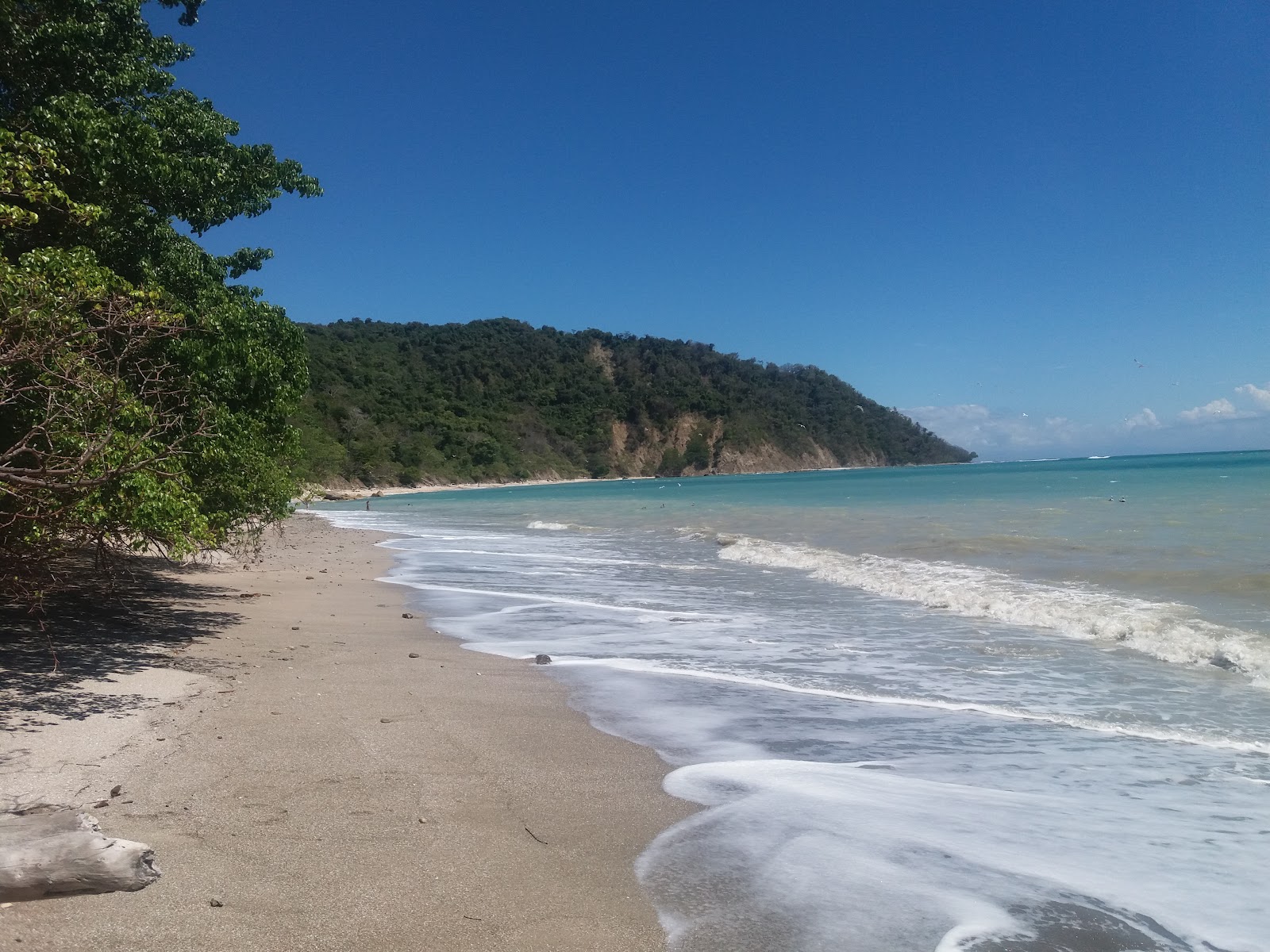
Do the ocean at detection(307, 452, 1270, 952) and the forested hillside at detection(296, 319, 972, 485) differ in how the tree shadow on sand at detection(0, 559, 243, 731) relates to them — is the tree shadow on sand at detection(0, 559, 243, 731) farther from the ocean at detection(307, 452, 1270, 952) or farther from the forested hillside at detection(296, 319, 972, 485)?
the forested hillside at detection(296, 319, 972, 485)

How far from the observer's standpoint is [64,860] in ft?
10.3

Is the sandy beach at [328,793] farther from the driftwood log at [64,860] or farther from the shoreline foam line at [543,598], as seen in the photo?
the shoreline foam line at [543,598]

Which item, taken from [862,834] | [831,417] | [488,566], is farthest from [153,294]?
[831,417]

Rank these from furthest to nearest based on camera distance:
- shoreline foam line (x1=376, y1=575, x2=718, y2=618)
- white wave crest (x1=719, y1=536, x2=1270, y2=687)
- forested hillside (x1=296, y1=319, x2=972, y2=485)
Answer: forested hillside (x1=296, y1=319, x2=972, y2=485) → shoreline foam line (x1=376, y1=575, x2=718, y2=618) → white wave crest (x1=719, y1=536, x2=1270, y2=687)

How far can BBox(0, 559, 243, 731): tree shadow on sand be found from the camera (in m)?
5.68

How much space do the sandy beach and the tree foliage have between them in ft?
3.75

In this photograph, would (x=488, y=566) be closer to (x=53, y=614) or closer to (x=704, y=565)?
(x=704, y=565)

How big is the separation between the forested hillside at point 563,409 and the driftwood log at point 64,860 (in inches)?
3391

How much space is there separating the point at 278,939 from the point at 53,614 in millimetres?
7199

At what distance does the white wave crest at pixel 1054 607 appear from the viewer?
8.09m

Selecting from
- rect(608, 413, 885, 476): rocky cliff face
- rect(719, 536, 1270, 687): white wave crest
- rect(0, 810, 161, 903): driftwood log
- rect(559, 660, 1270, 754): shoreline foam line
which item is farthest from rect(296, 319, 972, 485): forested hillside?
rect(0, 810, 161, 903): driftwood log

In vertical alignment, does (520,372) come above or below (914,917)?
above

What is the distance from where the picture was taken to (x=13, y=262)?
6.24 m

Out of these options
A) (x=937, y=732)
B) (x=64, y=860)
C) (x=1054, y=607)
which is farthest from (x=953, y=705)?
(x=64, y=860)
